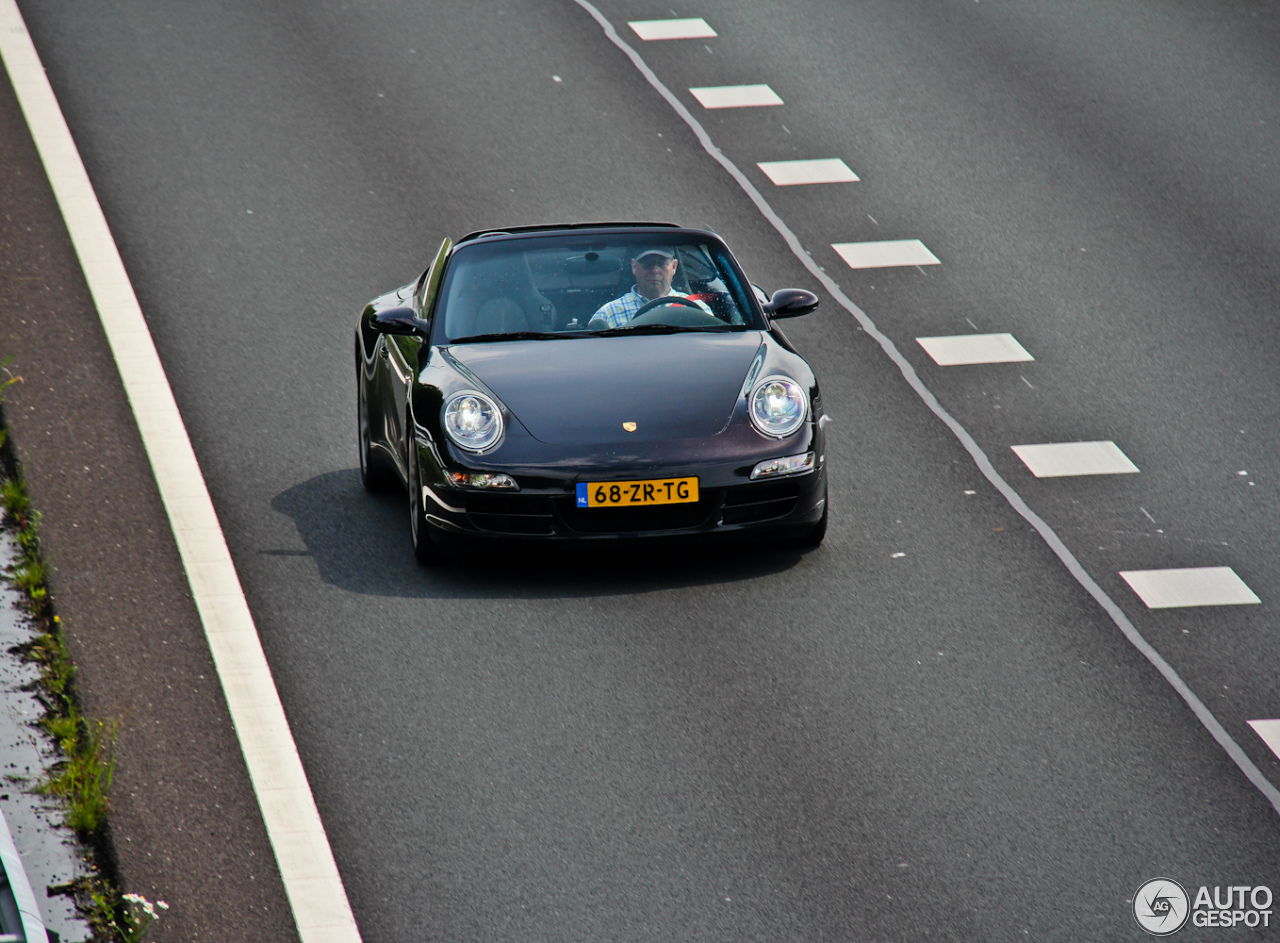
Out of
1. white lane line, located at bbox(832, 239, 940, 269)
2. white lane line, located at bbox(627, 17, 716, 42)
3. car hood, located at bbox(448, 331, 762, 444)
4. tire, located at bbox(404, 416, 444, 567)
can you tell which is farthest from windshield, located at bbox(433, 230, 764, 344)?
white lane line, located at bbox(627, 17, 716, 42)

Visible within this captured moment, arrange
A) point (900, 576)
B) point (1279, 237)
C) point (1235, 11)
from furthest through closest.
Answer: point (1235, 11), point (1279, 237), point (900, 576)

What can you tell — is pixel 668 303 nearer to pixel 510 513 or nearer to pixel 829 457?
pixel 829 457

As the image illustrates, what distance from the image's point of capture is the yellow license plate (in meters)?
8.22

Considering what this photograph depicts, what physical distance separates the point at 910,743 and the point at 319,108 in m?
10.4

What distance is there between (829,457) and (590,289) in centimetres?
165

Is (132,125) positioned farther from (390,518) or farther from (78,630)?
(78,630)

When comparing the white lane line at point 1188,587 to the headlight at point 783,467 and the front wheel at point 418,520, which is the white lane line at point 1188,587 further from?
the front wheel at point 418,520

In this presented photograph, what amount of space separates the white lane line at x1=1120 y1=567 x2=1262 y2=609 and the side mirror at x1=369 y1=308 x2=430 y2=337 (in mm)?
3633

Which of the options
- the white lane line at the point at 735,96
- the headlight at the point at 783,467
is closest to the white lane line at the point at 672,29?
→ the white lane line at the point at 735,96

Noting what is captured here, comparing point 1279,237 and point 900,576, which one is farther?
point 1279,237

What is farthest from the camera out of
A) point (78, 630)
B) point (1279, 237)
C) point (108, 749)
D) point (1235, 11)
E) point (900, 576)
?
point (1235, 11)

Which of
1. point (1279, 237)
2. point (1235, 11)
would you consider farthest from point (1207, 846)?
point (1235, 11)

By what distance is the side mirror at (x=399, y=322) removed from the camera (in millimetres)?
9172

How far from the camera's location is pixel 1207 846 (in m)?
6.19
